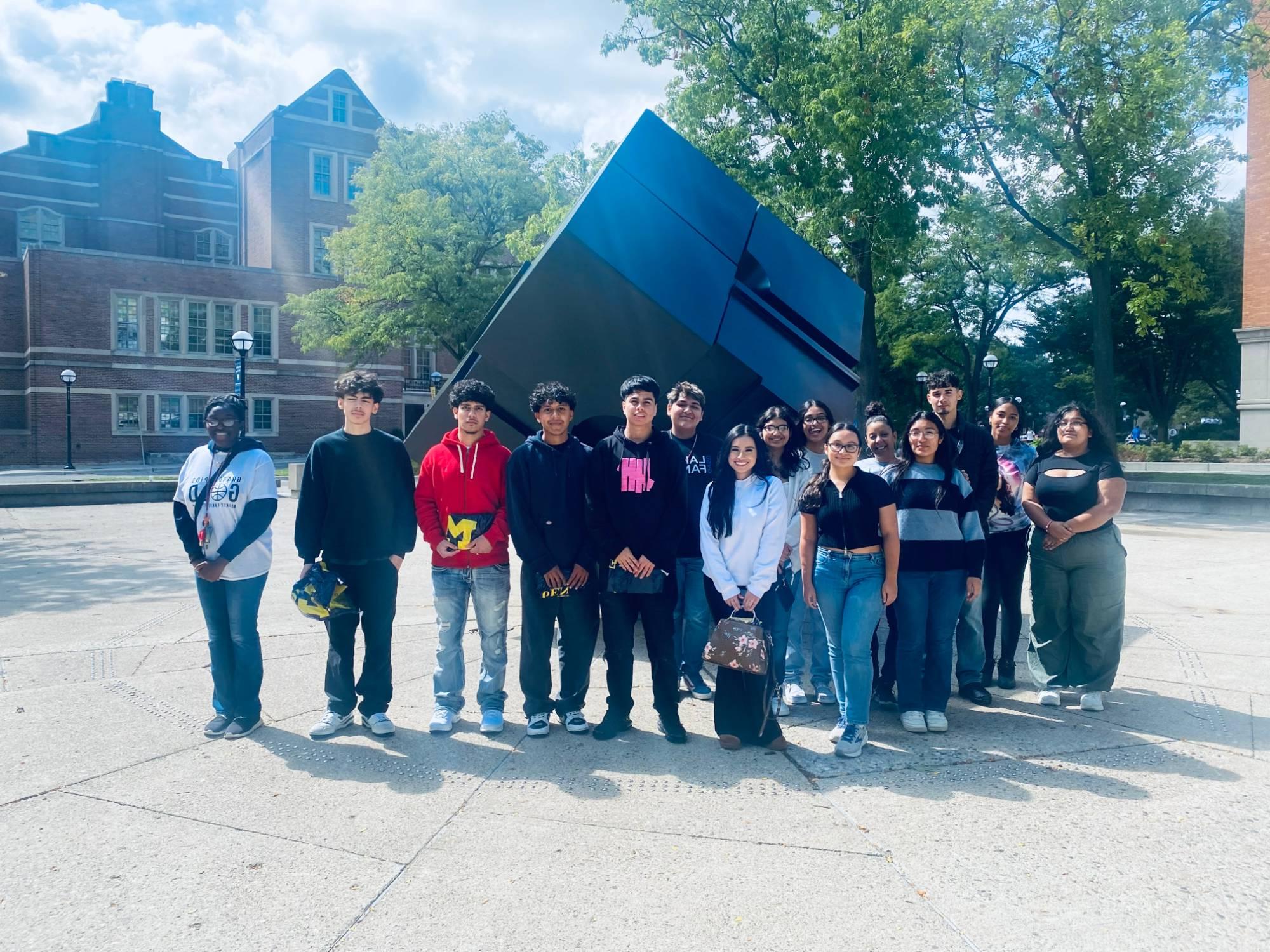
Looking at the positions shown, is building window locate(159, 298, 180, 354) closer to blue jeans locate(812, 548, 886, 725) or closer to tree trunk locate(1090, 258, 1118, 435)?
tree trunk locate(1090, 258, 1118, 435)

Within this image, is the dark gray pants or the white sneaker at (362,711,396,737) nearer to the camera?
the white sneaker at (362,711,396,737)

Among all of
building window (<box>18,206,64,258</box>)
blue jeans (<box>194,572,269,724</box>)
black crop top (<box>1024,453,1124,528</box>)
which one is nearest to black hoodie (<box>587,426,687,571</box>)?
blue jeans (<box>194,572,269,724</box>)

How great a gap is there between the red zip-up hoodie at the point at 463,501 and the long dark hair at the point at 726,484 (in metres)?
1.03

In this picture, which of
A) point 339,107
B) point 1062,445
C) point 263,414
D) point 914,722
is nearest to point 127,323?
point 263,414

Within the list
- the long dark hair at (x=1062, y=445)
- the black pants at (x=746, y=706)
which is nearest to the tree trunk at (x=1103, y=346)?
the long dark hair at (x=1062, y=445)

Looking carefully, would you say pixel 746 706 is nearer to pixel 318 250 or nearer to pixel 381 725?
pixel 381 725

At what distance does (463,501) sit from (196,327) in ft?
117

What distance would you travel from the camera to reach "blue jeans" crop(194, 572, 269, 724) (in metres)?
4.16

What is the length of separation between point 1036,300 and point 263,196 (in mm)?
34976

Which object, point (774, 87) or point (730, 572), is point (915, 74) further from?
point (730, 572)

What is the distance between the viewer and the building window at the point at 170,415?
3425cm

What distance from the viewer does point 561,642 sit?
4363 millimetres

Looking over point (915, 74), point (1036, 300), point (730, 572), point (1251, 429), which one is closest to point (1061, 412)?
point (730, 572)

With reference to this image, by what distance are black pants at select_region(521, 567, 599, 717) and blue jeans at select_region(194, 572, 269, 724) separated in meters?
1.27
